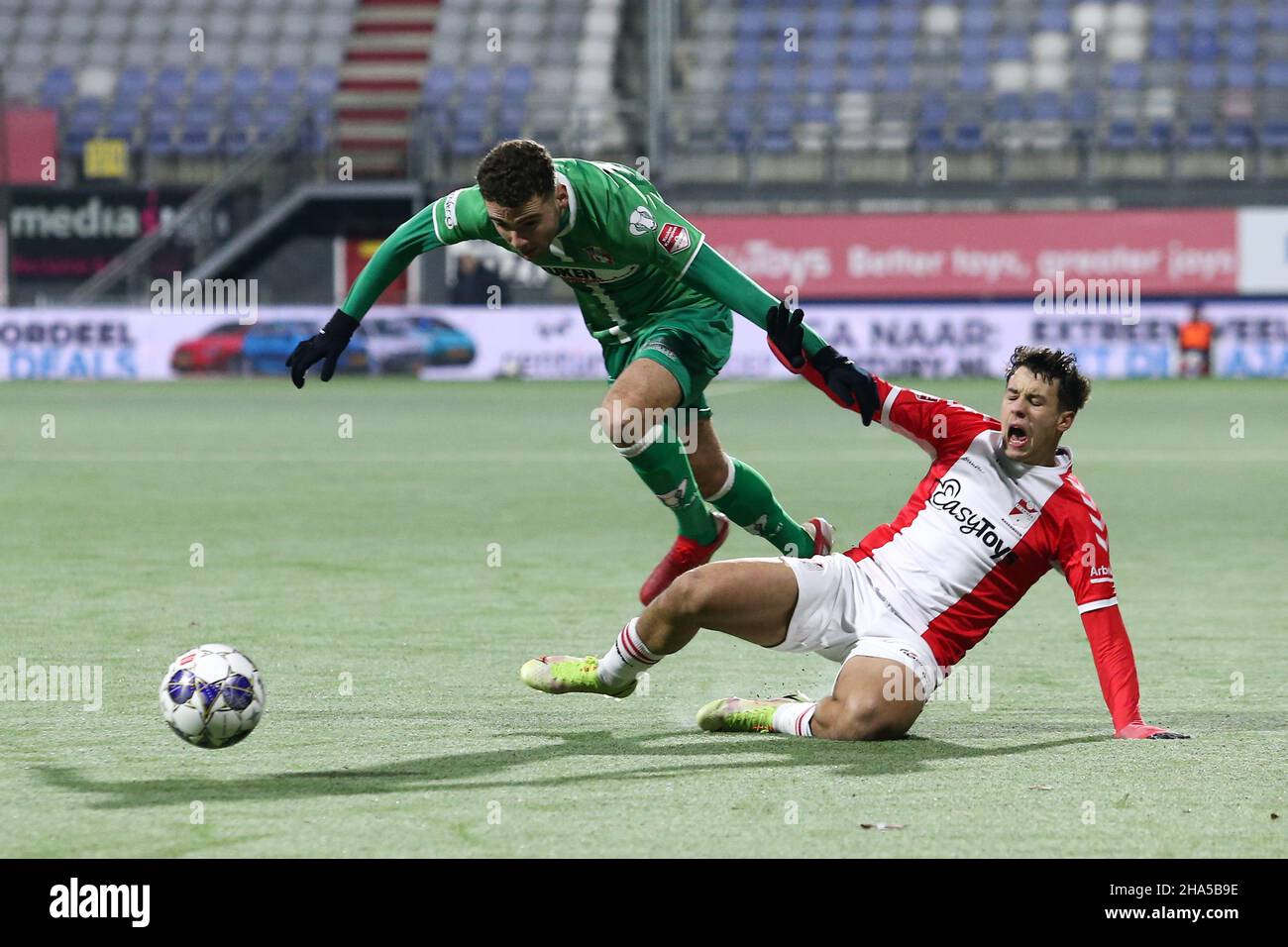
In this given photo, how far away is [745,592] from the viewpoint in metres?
5.70

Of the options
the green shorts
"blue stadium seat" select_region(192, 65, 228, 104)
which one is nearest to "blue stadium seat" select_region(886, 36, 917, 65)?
"blue stadium seat" select_region(192, 65, 228, 104)

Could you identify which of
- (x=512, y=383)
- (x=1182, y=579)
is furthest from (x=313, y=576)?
(x=512, y=383)

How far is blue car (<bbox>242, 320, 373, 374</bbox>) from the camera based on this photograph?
1178 inches

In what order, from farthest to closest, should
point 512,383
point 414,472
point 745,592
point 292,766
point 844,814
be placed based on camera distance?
point 512,383, point 414,472, point 745,592, point 292,766, point 844,814

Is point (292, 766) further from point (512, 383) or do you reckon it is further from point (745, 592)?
point (512, 383)

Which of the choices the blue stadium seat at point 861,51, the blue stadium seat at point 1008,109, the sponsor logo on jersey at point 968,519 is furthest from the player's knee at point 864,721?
the blue stadium seat at point 861,51

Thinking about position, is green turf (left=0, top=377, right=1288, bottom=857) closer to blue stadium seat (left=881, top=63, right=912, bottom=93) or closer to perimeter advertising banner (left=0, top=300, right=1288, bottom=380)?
perimeter advertising banner (left=0, top=300, right=1288, bottom=380)

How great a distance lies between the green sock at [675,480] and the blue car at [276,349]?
22.7m

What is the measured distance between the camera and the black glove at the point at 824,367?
5.88 metres

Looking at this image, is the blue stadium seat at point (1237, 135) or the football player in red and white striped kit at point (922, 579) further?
the blue stadium seat at point (1237, 135)

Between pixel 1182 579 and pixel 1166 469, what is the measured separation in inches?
249

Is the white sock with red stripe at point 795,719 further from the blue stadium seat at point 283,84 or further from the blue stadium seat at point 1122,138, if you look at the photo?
the blue stadium seat at point 283,84

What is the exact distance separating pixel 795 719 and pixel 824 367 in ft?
3.55

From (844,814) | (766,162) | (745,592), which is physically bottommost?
(844,814)
